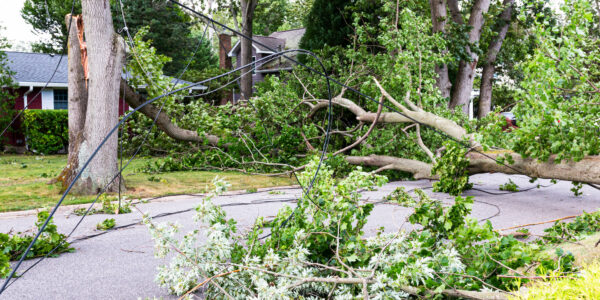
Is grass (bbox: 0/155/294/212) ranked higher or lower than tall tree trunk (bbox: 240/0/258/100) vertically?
lower

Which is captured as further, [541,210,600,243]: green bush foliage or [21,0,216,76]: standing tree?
[21,0,216,76]: standing tree

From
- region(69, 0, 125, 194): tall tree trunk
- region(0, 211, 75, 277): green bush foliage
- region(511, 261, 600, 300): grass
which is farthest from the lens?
region(69, 0, 125, 194): tall tree trunk

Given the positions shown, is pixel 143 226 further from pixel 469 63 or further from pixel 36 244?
pixel 469 63

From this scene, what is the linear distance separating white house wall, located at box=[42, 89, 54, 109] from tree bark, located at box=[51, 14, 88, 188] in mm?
13035

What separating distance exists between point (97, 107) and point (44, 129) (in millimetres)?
11413

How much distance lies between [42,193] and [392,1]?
28.4 feet

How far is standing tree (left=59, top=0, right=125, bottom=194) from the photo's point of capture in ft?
24.1

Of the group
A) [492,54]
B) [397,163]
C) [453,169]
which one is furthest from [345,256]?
[492,54]

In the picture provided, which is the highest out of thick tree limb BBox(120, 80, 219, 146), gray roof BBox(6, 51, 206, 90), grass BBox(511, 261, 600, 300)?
gray roof BBox(6, 51, 206, 90)

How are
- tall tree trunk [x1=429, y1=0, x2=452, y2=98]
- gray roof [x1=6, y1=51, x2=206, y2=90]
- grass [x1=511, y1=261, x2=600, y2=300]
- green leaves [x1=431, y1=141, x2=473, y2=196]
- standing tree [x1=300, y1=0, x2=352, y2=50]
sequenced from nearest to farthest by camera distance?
grass [x1=511, y1=261, x2=600, y2=300] < green leaves [x1=431, y1=141, x2=473, y2=196] < tall tree trunk [x1=429, y1=0, x2=452, y2=98] < standing tree [x1=300, y1=0, x2=352, y2=50] < gray roof [x1=6, y1=51, x2=206, y2=90]

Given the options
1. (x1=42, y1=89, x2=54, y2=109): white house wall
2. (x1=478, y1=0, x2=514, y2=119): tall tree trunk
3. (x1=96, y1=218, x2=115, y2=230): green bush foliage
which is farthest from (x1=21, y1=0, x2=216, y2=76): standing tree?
(x1=96, y1=218, x2=115, y2=230): green bush foliage

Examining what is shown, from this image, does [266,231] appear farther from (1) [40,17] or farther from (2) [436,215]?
(1) [40,17]

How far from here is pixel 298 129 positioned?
34.0 feet

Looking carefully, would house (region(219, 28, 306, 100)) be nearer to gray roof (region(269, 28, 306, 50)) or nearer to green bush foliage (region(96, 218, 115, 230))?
gray roof (region(269, 28, 306, 50))
